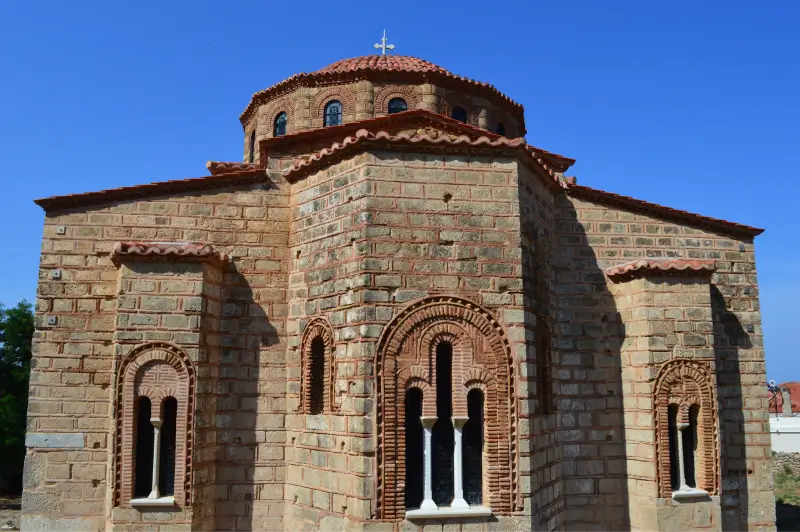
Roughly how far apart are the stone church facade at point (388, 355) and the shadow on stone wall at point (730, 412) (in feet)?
0.11

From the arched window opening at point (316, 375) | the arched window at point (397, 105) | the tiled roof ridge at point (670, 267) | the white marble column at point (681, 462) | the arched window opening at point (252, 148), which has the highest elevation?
the arched window at point (397, 105)

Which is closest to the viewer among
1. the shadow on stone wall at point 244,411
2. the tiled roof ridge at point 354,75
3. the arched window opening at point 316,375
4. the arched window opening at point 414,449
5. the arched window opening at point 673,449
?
the arched window opening at point 414,449

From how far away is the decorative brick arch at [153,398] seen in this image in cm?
756

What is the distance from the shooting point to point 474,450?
7.25m

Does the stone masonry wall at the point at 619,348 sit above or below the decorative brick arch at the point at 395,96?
below

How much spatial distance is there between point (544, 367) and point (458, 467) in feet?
6.35

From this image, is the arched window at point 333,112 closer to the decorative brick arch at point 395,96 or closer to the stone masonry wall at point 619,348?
the decorative brick arch at point 395,96

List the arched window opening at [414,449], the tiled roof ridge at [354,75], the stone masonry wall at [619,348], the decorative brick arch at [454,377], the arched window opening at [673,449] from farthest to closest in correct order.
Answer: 1. the tiled roof ridge at [354,75]
2. the stone masonry wall at [619,348]
3. the arched window opening at [673,449]
4. the arched window opening at [414,449]
5. the decorative brick arch at [454,377]

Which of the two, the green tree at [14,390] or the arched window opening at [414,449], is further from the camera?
the green tree at [14,390]

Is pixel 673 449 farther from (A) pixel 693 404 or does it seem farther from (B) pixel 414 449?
(B) pixel 414 449

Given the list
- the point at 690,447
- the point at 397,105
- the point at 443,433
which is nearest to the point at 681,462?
the point at 690,447

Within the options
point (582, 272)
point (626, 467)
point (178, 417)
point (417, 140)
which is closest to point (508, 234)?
point (417, 140)

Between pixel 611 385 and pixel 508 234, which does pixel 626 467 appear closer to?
pixel 611 385

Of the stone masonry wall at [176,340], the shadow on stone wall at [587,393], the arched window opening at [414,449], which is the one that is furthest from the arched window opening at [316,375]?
the shadow on stone wall at [587,393]
